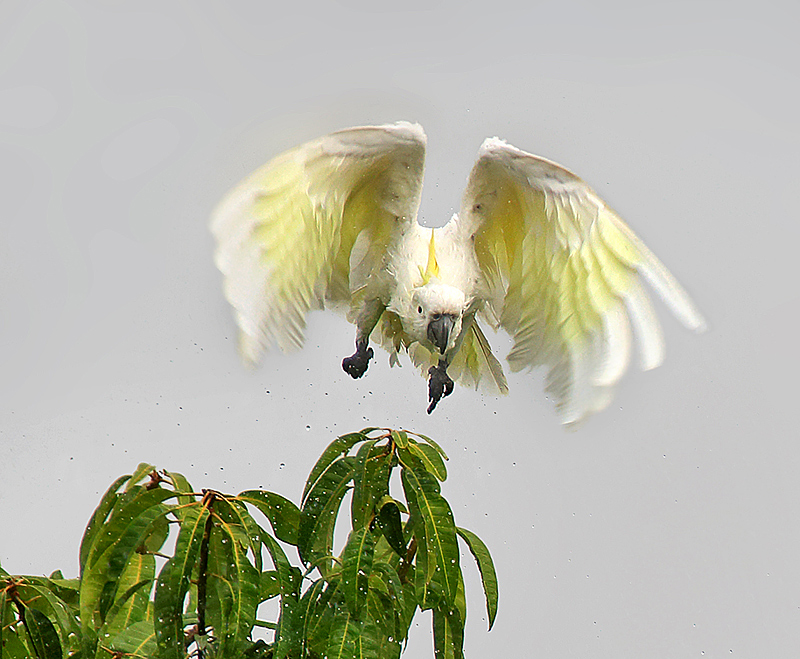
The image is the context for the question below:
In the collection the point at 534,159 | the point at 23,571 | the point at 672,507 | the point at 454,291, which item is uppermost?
the point at 534,159

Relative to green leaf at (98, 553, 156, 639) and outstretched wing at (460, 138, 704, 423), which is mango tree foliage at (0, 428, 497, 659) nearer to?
green leaf at (98, 553, 156, 639)

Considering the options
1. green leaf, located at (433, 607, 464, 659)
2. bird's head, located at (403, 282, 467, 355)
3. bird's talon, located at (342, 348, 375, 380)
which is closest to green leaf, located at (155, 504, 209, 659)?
green leaf, located at (433, 607, 464, 659)

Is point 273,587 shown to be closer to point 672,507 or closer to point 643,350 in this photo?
point 643,350

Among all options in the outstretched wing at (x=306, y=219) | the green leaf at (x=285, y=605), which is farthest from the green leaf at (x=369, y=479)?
the outstretched wing at (x=306, y=219)

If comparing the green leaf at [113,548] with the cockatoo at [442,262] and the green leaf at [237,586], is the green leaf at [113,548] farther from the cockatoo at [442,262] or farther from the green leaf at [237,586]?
the cockatoo at [442,262]

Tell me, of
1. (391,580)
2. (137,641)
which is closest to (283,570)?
(391,580)

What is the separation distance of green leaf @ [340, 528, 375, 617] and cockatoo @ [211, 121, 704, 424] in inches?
26.8

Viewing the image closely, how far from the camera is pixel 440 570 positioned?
3.26 ft

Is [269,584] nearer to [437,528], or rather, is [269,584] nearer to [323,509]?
[323,509]

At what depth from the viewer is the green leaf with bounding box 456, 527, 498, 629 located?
3.50 ft

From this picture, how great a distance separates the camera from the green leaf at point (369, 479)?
0.99 metres

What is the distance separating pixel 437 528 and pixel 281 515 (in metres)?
0.20

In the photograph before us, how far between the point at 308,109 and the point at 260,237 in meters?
0.28

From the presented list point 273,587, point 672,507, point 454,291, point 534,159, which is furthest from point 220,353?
point 672,507
